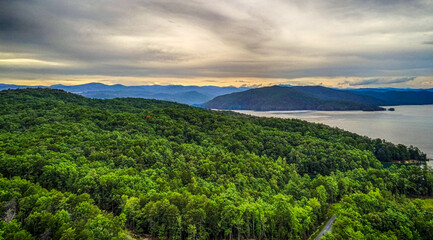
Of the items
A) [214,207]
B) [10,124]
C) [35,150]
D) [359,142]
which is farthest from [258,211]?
[359,142]

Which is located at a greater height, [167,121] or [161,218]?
[167,121]

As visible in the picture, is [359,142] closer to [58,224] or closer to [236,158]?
[236,158]

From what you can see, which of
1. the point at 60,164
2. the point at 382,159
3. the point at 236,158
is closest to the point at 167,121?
the point at 236,158

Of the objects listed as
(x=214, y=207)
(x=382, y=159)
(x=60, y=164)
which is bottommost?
(x=382, y=159)

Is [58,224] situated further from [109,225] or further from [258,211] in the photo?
[258,211]

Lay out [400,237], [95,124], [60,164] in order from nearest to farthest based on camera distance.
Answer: [400,237] → [60,164] → [95,124]

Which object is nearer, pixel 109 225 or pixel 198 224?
pixel 109 225

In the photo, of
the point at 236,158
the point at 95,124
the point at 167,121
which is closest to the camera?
the point at 236,158
